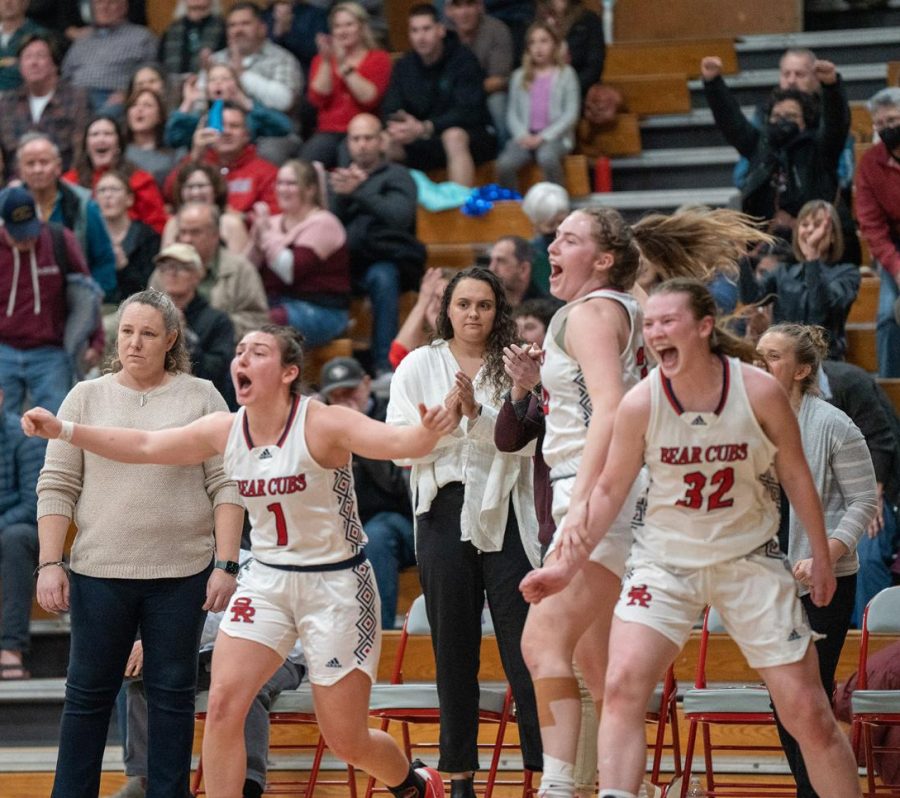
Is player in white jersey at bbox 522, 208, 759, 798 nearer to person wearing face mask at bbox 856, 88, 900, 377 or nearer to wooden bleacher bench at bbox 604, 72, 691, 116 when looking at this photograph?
person wearing face mask at bbox 856, 88, 900, 377

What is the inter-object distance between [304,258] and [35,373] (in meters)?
1.55

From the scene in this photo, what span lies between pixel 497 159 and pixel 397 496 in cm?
321

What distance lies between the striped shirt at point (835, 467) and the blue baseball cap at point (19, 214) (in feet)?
12.5

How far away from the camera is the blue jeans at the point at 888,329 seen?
7.79 m

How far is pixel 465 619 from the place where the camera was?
518 centimetres

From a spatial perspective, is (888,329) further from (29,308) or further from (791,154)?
(29,308)

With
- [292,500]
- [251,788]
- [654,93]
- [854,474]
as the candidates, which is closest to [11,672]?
[251,788]

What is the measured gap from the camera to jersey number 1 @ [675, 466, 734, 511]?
420cm

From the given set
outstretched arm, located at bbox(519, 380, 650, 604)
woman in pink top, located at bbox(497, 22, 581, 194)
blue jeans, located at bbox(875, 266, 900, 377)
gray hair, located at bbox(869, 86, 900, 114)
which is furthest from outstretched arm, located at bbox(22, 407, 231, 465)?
woman in pink top, located at bbox(497, 22, 581, 194)

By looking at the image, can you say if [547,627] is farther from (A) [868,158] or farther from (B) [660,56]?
(B) [660,56]

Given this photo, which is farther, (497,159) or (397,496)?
(497,159)

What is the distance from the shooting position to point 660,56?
10750 millimetres

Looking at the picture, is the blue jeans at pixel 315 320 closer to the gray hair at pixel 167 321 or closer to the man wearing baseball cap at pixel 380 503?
the man wearing baseball cap at pixel 380 503

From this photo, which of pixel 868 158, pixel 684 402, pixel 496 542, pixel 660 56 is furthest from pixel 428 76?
pixel 684 402
